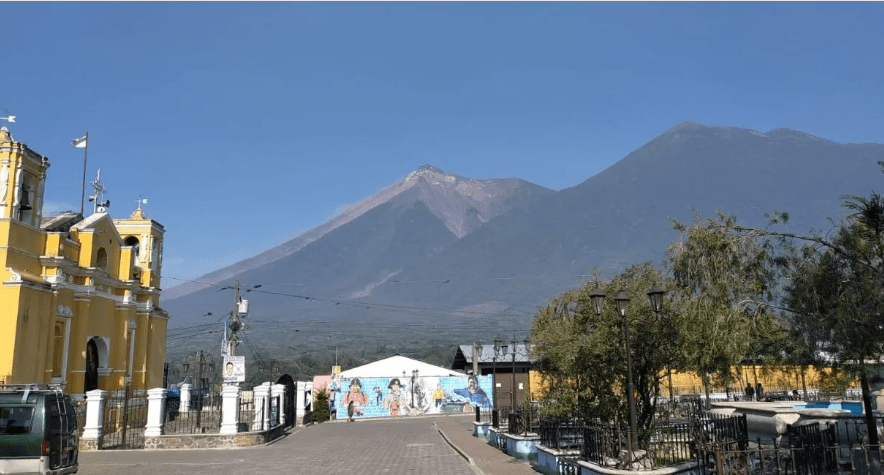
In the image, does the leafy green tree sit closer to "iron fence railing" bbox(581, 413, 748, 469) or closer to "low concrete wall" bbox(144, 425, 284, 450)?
"low concrete wall" bbox(144, 425, 284, 450)

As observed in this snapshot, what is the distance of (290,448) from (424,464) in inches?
306

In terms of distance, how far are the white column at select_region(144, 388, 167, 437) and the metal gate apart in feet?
2.11

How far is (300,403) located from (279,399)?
32.5 ft

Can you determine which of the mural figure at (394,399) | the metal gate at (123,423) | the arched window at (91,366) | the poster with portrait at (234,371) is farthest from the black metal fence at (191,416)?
the mural figure at (394,399)

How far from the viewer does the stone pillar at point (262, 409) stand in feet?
91.5

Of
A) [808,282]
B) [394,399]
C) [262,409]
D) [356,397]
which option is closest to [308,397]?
[356,397]

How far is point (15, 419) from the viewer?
1378 cm

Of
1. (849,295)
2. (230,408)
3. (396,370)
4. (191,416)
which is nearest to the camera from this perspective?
(849,295)

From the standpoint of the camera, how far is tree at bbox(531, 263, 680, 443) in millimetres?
15141

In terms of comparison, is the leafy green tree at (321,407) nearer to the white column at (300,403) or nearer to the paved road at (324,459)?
the white column at (300,403)

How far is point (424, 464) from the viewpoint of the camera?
19.7m

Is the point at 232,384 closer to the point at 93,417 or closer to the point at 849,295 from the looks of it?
the point at 93,417

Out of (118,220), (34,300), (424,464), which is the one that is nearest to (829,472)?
(424,464)

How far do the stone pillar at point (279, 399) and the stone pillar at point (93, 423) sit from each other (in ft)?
25.2
